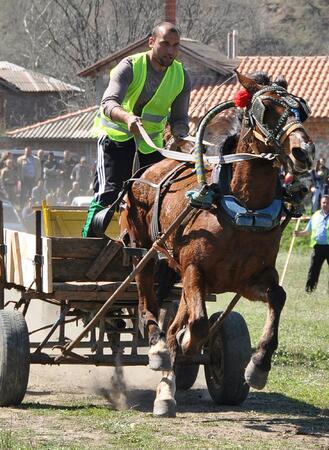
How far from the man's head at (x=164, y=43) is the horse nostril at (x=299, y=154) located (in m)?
2.00

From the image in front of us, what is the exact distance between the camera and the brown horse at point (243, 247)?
7.55m

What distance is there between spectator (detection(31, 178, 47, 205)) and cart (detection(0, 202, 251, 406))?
25.7m

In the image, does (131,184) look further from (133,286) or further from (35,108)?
(35,108)

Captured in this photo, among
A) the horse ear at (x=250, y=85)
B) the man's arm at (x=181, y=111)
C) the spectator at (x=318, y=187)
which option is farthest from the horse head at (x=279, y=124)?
the spectator at (x=318, y=187)

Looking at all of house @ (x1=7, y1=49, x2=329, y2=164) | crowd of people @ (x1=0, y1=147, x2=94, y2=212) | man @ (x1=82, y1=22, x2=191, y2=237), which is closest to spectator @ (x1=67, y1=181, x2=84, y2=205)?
crowd of people @ (x1=0, y1=147, x2=94, y2=212)

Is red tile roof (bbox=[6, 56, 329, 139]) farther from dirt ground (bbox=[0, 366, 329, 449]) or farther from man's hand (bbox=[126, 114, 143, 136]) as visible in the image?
man's hand (bbox=[126, 114, 143, 136])

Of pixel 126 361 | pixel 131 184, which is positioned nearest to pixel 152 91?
pixel 131 184

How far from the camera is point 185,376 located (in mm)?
10078

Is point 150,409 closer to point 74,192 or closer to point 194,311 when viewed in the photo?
point 194,311

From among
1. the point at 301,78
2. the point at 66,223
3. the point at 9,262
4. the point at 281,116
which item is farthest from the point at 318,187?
the point at 281,116

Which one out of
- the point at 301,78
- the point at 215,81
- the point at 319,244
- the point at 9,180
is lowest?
the point at 319,244

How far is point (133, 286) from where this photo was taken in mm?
9227

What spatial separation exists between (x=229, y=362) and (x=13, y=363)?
1.58m

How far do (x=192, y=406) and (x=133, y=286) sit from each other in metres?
1.00
